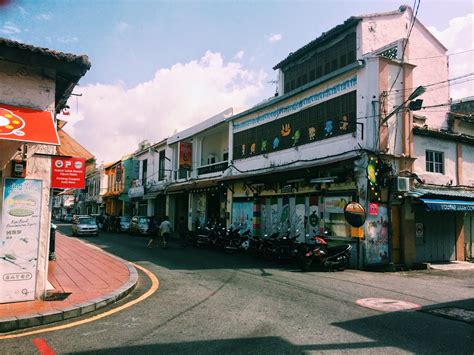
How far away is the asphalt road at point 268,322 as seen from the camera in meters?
4.91

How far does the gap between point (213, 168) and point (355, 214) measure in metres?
14.1

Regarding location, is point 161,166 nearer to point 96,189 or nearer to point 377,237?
point 377,237

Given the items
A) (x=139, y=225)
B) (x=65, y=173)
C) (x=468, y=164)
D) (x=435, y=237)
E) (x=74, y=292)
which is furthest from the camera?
(x=139, y=225)

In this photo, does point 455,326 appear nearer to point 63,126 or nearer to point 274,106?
point 63,126

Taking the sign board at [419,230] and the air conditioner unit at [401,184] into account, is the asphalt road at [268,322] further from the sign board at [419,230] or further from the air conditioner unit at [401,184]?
the sign board at [419,230]

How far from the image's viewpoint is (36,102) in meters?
6.98

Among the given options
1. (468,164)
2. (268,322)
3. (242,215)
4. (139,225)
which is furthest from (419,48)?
(139,225)

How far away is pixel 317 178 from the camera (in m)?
16.3

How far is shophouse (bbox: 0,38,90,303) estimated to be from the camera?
653cm

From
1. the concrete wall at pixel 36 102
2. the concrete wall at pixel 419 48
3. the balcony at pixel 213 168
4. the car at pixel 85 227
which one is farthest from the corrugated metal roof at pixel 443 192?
the car at pixel 85 227

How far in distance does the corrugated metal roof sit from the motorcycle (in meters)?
3.67

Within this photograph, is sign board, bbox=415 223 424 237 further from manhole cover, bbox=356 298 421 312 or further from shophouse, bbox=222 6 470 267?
manhole cover, bbox=356 298 421 312

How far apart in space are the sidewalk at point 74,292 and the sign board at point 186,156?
15.9 metres

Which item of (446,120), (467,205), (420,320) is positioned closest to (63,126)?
(420,320)
